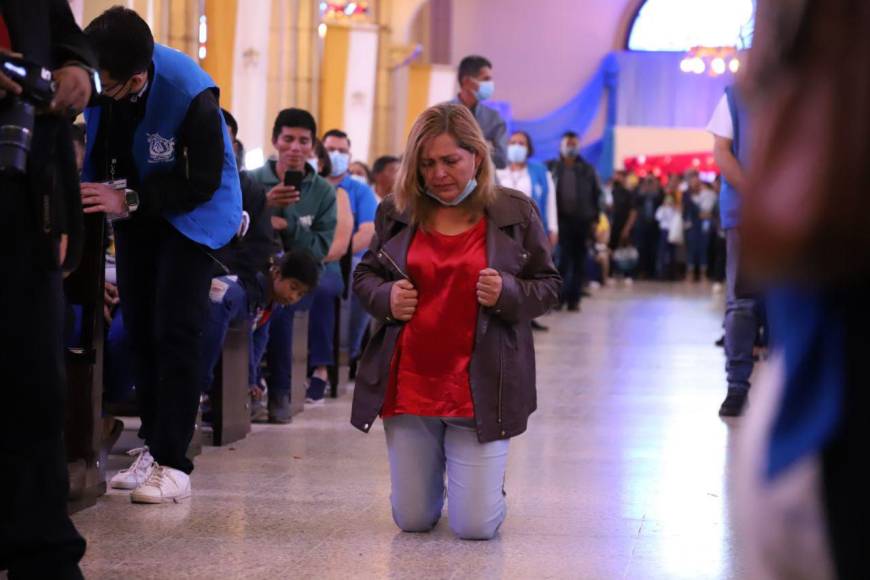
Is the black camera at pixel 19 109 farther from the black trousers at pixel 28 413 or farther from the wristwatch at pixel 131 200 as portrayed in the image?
the wristwatch at pixel 131 200

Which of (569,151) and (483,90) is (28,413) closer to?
(483,90)

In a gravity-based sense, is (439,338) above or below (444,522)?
above

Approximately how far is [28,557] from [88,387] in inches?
87.3

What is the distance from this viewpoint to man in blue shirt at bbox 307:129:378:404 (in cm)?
887

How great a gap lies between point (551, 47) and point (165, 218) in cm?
3358

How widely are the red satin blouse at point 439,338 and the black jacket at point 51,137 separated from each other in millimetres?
1604

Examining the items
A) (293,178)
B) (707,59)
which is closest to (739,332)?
(293,178)

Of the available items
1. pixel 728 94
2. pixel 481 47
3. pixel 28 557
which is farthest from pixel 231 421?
pixel 481 47

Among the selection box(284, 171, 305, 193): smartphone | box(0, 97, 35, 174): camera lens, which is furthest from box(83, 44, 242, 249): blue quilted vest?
box(284, 171, 305, 193): smartphone

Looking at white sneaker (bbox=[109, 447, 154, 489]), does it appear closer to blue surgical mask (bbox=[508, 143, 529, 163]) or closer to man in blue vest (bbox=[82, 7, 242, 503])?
man in blue vest (bbox=[82, 7, 242, 503])

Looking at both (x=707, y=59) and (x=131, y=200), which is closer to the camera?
(x=131, y=200)

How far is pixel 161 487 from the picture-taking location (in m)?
5.32

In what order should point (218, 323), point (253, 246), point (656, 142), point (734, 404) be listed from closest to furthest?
point (218, 323) → point (253, 246) → point (734, 404) → point (656, 142)

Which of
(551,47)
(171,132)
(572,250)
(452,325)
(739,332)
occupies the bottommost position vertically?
(572,250)
